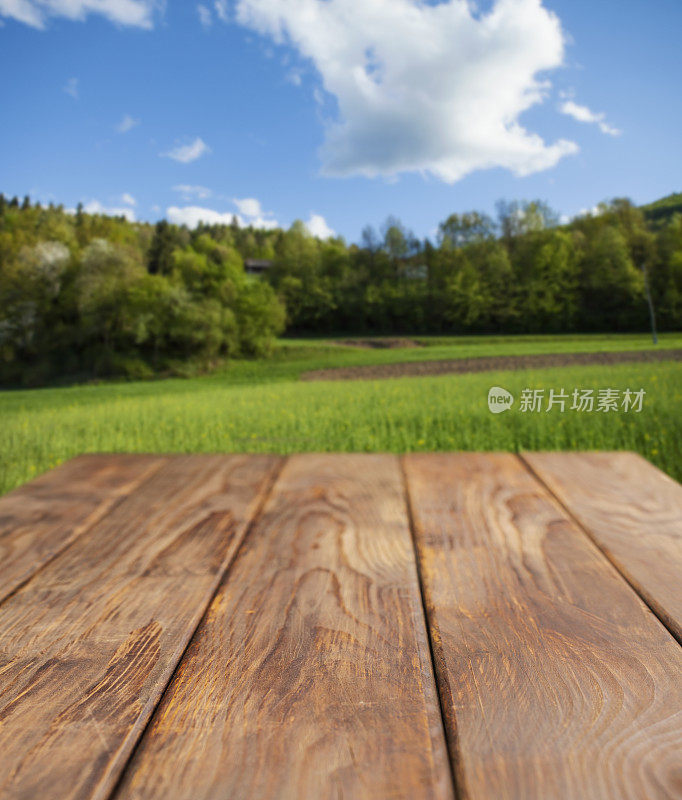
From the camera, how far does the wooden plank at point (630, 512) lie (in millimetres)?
736

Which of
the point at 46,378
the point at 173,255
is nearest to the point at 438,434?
the point at 46,378

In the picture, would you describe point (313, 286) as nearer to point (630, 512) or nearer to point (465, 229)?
point (465, 229)

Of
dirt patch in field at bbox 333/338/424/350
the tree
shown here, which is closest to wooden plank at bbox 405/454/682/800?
dirt patch in field at bbox 333/338/424/350

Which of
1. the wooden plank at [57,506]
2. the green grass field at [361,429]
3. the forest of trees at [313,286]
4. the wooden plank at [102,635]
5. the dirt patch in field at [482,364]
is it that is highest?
the forest of trees at [313,286]

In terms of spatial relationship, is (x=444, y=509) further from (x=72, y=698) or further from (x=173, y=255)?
(x=173, y=255)

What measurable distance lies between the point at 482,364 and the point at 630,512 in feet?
47.1

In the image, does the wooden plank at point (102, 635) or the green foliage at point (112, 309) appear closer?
the wooden plank at point (102, 635)

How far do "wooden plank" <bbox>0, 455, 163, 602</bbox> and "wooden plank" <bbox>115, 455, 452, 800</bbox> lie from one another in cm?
35

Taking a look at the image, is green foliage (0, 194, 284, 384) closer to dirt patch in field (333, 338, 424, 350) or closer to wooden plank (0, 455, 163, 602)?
dirt patch in field (333, 338, 424, 350)

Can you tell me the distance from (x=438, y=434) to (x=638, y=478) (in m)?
2.88

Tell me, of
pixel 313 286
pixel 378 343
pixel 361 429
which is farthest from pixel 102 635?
pixel 313 286

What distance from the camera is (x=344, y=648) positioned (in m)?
0.57

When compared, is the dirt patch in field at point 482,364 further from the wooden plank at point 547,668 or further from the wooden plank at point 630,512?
the wooden plank at point 547,668

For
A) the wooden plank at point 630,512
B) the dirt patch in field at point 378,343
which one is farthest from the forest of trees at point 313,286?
the wooden plank at point 630,512
